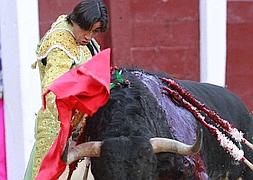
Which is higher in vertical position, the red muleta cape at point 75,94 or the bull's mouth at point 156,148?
the red muleta cape at point 75,94

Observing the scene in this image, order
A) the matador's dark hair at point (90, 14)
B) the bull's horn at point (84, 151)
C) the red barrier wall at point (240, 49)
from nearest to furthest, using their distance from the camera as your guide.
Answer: the bull's horn at point (84, 151)
the matador's dark hair at point (90, 14)
the red barrier wall at point (240, 49)

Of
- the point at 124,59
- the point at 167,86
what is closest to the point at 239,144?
the point at 167,86

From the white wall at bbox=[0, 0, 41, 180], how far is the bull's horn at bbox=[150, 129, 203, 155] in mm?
1983

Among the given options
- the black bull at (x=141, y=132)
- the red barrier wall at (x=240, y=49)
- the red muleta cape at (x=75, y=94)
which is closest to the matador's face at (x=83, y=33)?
the black bull at (x=141, y=132)

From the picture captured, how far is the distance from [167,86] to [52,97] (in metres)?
0.59

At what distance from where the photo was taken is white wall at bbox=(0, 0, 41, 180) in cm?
518

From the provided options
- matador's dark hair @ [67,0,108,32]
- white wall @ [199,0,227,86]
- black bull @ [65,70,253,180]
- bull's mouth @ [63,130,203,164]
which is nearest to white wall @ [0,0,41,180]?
white wall @ [199,0,227,86]

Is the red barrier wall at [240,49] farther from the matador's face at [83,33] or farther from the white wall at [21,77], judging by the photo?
the matador's face at [83,33]

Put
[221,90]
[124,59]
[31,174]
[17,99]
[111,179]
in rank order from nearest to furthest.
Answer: [111,179] → [31,174] → [221,90] → [17,99] → [124,59]

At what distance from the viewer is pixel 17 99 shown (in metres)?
5.21

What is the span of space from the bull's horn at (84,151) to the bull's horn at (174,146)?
0.20 meters

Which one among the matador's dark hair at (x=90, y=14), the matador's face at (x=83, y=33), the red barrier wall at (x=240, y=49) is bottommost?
the red barrier wall at (x=240, y=49)

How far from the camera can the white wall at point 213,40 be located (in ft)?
19.5

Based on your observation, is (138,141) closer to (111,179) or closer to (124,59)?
(111,179)
